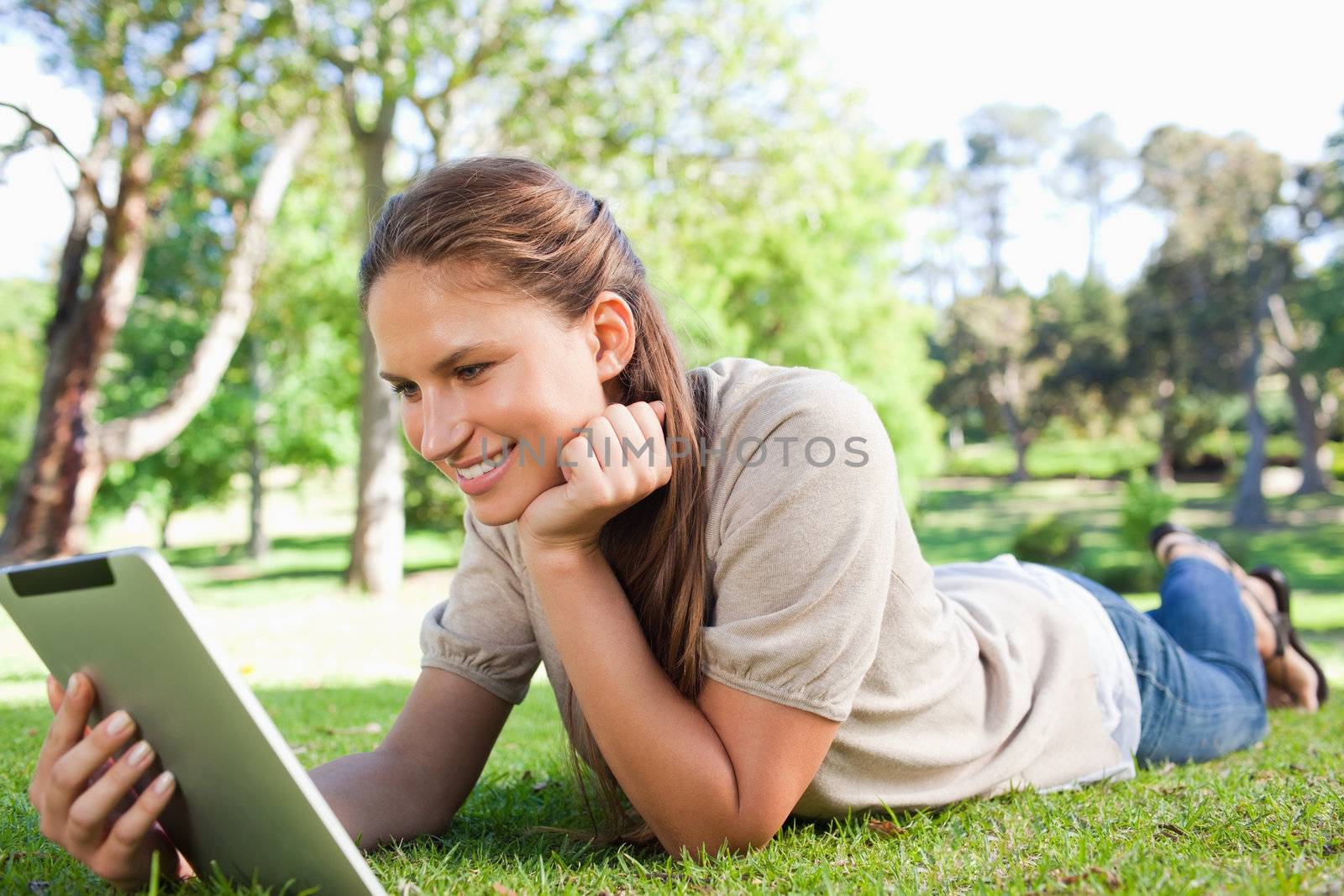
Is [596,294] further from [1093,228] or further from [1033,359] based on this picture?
[1093,228]

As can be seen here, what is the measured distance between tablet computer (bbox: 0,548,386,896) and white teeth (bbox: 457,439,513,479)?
2.31 ft

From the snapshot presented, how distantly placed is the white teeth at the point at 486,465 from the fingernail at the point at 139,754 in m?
0.74

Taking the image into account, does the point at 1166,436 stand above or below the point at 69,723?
below

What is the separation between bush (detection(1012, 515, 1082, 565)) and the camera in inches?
784

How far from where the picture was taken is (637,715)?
187 cm

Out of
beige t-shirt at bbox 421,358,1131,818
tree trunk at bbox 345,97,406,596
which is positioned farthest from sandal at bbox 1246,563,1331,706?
tree trunk at bbox 345,97,406,596

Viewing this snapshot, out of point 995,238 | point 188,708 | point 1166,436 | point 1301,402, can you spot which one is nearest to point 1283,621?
point 188,708

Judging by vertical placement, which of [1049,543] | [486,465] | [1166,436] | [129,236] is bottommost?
[1049,543]

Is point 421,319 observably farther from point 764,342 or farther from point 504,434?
point 764,342

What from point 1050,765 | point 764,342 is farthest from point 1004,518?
point 1050,765

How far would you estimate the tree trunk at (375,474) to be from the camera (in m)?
13.2

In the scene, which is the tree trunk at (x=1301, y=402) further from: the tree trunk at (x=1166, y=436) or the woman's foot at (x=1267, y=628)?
the woman's foot at (x=1267, y=628)

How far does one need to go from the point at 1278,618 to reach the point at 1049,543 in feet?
54.2

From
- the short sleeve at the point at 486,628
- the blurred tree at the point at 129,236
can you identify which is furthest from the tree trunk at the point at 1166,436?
the short sleeve at the point at 486,628
